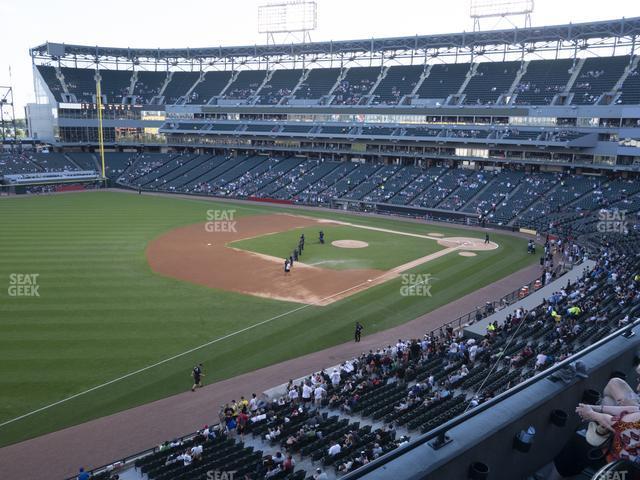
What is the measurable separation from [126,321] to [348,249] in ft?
71.6

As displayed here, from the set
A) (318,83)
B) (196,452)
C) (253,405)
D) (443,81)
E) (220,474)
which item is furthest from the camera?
(318,83)

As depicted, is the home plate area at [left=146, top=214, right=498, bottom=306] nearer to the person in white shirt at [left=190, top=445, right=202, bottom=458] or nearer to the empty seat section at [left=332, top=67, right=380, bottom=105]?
the person in white shirt at [left=190, top=445, right=202, bottom=458]

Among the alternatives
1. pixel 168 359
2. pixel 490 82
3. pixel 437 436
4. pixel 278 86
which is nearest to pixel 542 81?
pixel 490 82

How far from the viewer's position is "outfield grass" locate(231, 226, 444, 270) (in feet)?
127

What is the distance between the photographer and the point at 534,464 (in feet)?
18.0

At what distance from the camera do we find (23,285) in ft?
98.3

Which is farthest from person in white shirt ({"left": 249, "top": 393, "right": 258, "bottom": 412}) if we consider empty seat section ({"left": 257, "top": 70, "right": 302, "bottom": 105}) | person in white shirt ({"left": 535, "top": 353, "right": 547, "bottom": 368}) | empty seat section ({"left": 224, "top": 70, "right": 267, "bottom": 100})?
empty seat section ({"left": 224, "top": 70, "right": 267, "bottom": 100})

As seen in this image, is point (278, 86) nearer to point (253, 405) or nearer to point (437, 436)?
point (253, 405)

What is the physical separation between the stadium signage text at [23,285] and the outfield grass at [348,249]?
642 inches

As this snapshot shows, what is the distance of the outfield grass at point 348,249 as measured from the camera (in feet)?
127

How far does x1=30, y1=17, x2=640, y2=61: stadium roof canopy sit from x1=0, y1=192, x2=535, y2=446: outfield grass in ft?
119

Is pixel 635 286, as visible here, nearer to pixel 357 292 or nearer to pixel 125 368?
pixel 357 292

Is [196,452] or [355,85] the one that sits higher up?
[355,85]

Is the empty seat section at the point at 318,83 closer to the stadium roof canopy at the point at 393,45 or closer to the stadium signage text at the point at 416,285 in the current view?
the stadium roof canopy at the point at 393,45
